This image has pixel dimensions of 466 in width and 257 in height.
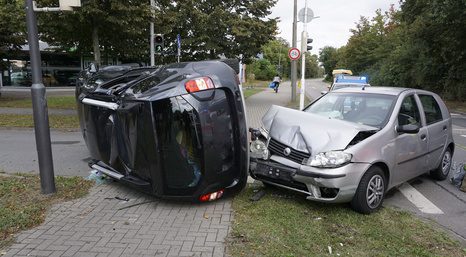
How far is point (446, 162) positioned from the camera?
22.7 ft

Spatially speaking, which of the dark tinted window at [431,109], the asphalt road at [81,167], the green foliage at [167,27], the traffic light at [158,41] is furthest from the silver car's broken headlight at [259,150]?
the traffic light at [158,41]

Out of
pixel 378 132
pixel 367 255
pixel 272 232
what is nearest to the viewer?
pixel 367 255

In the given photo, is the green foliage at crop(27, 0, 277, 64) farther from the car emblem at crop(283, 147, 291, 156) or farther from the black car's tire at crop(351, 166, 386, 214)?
the black car's tire at crop(351, 166, 386, 214)

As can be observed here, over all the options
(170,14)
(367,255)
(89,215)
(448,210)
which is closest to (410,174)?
(448,210)

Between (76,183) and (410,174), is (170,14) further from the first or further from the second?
(410,174)

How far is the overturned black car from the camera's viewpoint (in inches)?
177

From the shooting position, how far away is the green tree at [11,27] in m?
15.6

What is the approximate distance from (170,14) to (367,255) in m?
14.6

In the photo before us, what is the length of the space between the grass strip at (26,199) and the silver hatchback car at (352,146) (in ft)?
8.43

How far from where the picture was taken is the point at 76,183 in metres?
5.92

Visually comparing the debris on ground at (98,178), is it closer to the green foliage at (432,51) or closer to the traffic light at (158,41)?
A: the traffic light at (158,41)

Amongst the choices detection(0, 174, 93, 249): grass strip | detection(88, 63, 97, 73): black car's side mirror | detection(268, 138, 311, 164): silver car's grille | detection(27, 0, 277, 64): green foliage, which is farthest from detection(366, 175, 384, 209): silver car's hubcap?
detection(27, 0, 277, 64): green foliage

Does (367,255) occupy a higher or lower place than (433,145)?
lower

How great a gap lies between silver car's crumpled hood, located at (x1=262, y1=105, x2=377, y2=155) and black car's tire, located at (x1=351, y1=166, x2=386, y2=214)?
20.1 inches
